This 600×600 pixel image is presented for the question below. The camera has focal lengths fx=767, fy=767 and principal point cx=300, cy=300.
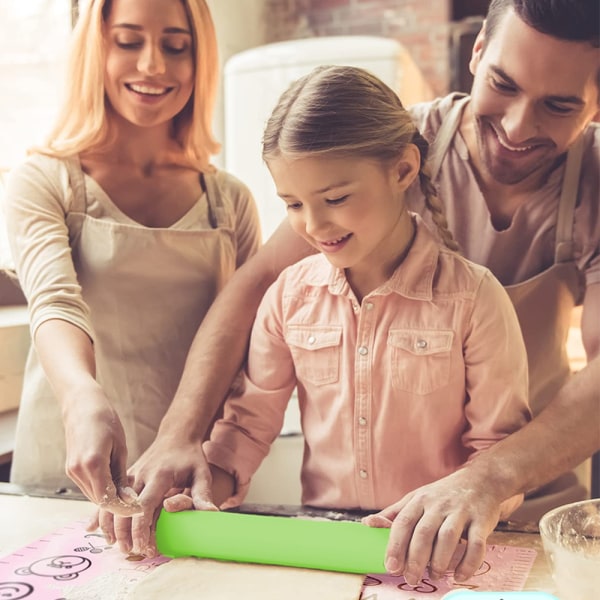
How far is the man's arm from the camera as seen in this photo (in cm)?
65

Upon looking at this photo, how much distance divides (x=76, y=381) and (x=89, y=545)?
17 centimetres

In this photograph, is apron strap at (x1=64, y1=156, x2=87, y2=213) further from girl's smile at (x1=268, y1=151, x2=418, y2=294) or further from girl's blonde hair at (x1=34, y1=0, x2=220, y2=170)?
girl's smile at (x1=268, y1=151, x2=418, y2=294)

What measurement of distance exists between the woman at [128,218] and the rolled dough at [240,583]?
267mm

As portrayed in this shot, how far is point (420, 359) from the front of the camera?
79 cm

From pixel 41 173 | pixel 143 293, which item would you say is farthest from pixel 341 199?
pixel 41 173

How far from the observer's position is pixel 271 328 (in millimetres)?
868

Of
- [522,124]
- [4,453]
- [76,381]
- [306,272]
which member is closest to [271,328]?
[306,272]

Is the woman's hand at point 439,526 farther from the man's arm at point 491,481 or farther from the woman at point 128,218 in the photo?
the woman at point 128,218

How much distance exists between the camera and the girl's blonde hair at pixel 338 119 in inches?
28.8

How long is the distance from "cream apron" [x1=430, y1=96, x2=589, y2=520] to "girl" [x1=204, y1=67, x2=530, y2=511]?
0.11 metres

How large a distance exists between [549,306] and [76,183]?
0.60 metres

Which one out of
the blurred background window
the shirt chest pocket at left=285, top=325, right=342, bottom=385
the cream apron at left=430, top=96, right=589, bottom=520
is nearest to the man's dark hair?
the cream apron at left=430, top=96, right=589, bottom=520

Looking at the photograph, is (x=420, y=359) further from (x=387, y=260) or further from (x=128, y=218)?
(x=128, y=218)

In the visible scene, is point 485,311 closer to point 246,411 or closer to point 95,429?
point 246,411
